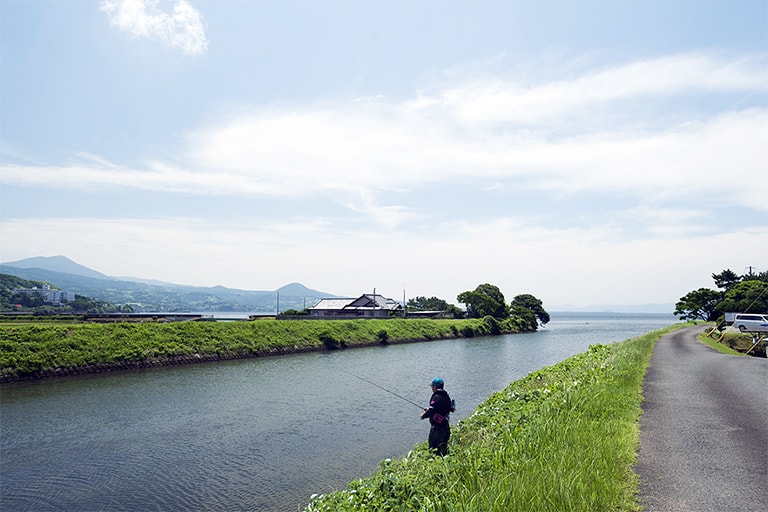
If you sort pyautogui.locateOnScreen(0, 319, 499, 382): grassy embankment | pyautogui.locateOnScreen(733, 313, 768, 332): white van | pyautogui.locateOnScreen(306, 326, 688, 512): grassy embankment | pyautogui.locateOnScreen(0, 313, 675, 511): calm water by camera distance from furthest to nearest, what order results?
pyautogui.locateOnScreen(733, 313, 768, 332): white van < pyautogui.locateOnScreen(0, 319, 499, 382): grassy embankment < pyautogui.locateOnScreen(0, 313, 675, 511): calm water < pyautogui.locateOnScreen(306, 326, 688, 512): grassy embankment

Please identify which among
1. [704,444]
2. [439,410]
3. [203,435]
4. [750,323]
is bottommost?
[203,435]

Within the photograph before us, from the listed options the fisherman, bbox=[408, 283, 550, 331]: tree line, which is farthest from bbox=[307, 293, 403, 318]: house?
the fisherman

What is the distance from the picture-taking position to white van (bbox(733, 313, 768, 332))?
3560 cm

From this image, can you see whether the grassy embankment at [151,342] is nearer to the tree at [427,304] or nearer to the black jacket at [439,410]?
the black jacket at [439,410]

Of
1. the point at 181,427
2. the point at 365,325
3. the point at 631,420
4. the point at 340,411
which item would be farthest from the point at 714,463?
the point at 365,325

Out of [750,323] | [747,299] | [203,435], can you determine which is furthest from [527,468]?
[747,299]

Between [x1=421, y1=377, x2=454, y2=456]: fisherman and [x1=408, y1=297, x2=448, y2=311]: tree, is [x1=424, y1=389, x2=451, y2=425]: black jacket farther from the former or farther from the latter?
[x1=408, y1=297, x2=448, y2=311]: tree

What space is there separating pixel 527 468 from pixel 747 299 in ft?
217

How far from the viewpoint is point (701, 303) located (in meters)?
76.9

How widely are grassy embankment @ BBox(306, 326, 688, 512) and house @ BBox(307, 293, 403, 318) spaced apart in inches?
2696

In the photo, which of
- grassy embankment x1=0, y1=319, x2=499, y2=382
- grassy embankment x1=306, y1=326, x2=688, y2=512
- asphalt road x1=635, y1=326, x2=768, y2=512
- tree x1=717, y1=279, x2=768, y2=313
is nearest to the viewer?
grassy embankment x1=306, y1=326, x2=688, y2=512

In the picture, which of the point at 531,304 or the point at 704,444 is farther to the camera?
the point at 531,304

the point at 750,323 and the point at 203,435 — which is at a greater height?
the point at 750,323

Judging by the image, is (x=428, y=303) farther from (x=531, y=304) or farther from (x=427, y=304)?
(x=531, y=304)
